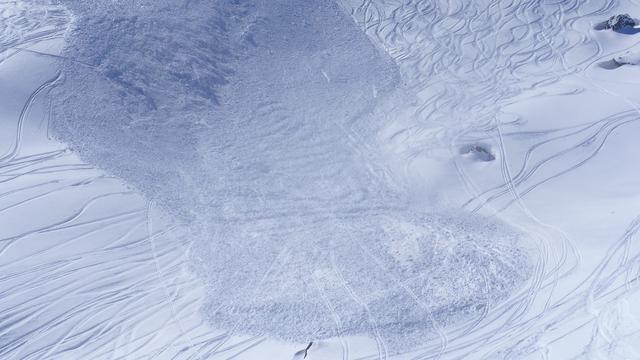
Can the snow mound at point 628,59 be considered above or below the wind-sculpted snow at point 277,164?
below

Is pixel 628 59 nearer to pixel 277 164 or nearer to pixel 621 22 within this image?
pixel 621 22

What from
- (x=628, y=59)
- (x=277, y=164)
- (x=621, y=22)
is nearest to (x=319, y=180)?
(x=277, y=164)

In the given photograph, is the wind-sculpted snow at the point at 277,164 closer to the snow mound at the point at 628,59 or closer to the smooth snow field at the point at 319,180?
the smooth snow field at the point at 319,180

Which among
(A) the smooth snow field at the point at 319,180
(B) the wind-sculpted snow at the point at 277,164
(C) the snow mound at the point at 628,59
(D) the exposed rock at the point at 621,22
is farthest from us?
(D) the exposed rock at the point at 621,22

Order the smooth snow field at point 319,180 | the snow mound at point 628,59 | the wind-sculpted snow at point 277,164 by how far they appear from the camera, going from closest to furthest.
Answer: the smooth snow field at point 319,180 → the wind-sculpted snow at point 277,164 → the snow mound at point 628,59

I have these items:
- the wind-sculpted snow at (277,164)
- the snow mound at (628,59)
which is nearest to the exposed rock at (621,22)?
the snow mound at (628,59)

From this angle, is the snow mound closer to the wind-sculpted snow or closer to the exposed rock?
the exposed rock

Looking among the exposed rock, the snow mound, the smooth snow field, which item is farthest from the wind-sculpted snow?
the exposed rock

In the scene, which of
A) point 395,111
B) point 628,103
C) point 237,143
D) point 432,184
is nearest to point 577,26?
point 628,103
